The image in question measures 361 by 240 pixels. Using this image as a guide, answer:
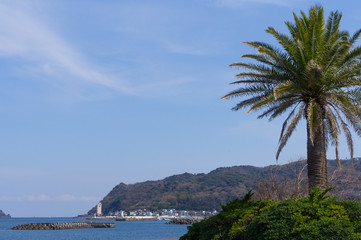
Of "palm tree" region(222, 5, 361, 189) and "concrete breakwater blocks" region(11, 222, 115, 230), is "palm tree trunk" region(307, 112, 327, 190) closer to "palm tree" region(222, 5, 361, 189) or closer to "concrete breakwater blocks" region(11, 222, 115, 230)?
"palm tree" region(222, 5, 361, 189)

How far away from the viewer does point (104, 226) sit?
124 metres

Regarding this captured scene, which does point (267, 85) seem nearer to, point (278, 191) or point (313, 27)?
point (313, 27)

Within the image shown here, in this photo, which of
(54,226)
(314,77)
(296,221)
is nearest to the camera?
(296,221)

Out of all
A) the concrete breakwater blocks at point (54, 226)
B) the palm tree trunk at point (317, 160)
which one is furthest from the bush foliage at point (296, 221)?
the concrete breakwater blocks at point (54, 226)

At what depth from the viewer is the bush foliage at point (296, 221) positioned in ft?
40.7

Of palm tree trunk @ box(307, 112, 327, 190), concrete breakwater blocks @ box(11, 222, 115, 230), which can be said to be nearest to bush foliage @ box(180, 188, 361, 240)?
palm tree trunk @ box(307, 112, 327, 190)

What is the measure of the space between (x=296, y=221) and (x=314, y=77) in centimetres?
937

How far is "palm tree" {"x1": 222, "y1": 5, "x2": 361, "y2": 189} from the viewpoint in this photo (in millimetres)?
20797

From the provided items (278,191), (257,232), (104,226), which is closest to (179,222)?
(104,226)

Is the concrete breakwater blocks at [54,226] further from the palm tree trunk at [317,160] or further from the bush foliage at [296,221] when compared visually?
the bush foliage at [296,221]

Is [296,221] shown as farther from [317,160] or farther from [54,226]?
[54,226]

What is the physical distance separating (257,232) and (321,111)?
9859 millimetres

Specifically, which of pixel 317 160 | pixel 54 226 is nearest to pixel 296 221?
pixel 317 160

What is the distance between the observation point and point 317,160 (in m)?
21.1
